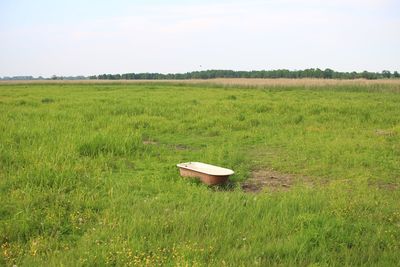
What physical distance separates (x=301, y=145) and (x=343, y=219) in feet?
17.1

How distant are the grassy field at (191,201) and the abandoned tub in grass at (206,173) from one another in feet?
0.81

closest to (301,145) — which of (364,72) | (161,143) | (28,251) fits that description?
(161,143)

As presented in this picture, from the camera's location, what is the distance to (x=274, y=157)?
9.03 metres

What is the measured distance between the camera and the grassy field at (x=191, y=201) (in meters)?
4.07

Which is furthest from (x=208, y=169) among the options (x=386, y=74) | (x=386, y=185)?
(x=386, y=74)

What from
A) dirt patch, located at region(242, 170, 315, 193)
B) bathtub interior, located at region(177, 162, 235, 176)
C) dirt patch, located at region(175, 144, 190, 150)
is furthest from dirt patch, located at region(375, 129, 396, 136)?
bathtub interior, located at region(177, 162, 235, 176)

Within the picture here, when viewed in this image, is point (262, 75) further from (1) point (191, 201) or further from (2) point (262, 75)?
(1) point (191, 201)

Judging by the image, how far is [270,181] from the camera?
23.5ft

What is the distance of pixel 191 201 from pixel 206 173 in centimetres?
93

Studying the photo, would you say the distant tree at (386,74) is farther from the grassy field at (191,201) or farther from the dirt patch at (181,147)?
the dirt patch at (181,147)

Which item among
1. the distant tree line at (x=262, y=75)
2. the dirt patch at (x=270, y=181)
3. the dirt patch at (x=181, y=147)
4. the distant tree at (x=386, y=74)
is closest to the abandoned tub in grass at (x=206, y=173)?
the dirt patch at (x=270, y=181)

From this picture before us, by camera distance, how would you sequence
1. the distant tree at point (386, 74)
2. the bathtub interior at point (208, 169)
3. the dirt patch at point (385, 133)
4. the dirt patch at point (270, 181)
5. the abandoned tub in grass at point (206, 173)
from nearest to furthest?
1. the abandoned tub in grass at point (206, 173)
2. the bathtub interior at point (208, 169)
3. the dirt patch at point (270, 181)
4. the dirt patch at point (385, 133)
5. the distant tree at point (386, 74)

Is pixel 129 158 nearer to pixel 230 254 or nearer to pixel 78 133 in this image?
pixel 78 133

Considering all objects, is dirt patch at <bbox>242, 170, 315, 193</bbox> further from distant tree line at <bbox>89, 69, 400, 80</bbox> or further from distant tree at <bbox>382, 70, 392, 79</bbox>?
distant tree at <bbox>382, 70, 392, 79</bbox>
